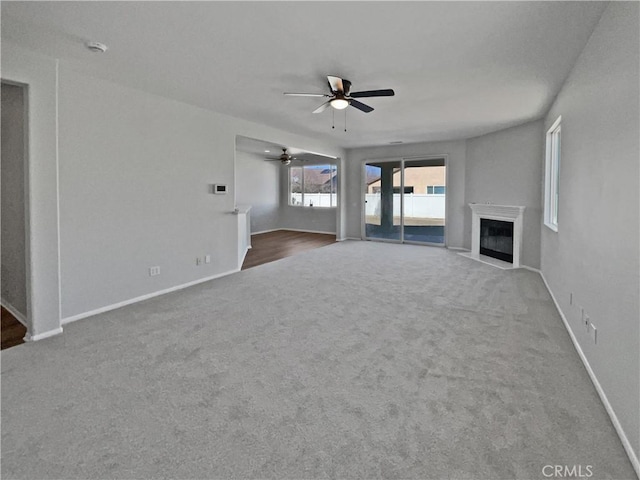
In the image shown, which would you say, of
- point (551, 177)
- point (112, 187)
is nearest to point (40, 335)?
point (112, 187)

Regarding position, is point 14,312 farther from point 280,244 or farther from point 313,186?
point 313,186

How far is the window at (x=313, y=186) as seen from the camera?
435 inches

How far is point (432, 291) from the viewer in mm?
4473

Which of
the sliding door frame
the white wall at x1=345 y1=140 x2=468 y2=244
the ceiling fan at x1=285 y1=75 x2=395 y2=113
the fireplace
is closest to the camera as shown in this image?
the ceiling fan at x1=285 y1=75 x2=395 y2=113

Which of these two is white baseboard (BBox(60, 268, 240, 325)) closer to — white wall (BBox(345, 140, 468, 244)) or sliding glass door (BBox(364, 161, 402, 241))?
sliding glass door (BBox(364, 161, 402, 241))

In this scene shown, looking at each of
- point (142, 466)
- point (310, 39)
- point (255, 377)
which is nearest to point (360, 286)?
point (255, 377)

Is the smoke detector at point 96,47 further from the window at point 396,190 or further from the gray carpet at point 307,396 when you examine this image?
the window at point 396,190

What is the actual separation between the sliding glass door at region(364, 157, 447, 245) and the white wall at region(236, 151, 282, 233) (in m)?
3.69

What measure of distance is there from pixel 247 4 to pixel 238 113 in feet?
9.89

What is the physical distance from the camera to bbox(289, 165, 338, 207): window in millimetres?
11047

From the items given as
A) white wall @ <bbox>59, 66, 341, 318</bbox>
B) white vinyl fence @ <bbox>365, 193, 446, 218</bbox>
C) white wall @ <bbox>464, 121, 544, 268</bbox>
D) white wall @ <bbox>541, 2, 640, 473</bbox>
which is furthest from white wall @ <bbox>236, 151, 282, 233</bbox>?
white wall @ <bbox>541, 2, 640, 473</bbox>

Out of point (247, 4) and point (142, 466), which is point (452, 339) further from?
point (247, 4)

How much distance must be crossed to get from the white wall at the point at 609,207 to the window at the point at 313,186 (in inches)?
318

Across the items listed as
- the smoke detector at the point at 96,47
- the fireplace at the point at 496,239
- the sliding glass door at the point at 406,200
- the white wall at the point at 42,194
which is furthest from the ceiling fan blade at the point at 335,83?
the sliding glass door at the point at 406,200
